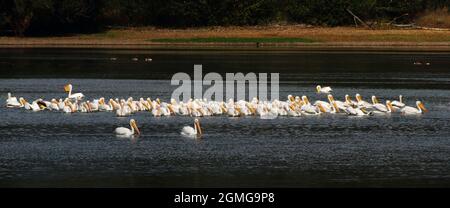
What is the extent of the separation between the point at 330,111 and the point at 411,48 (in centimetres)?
3804

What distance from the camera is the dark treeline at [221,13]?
73312mm

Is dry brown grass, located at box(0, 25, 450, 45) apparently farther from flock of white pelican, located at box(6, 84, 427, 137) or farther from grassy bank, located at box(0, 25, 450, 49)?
flock of white pelican, located at box(6, 84, 427, 137)

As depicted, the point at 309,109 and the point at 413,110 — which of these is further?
the point at 413,110

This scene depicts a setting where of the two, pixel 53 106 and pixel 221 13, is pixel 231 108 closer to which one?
pixel 53 106

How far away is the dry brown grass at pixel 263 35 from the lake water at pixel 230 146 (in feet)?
83.1

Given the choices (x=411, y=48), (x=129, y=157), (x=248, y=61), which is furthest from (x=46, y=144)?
(x=411, y=48)

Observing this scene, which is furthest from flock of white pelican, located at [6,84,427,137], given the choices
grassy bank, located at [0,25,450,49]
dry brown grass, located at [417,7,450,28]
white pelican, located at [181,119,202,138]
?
dry brown grass, located at [417,7,450,28]

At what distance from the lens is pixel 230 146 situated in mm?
26672

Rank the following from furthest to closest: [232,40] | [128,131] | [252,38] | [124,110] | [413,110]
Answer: [252,38]
[232,40]
[413,110]
[124,110]
[128,131]

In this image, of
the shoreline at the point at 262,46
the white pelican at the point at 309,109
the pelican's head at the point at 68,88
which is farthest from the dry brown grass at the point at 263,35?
the white pelican at the point at 309,109

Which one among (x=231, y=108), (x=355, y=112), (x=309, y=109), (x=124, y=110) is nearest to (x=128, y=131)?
(x=124, y=110)

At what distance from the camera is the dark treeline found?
73.3 m

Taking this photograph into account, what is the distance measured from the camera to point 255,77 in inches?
1854

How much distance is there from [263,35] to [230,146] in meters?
46.2
